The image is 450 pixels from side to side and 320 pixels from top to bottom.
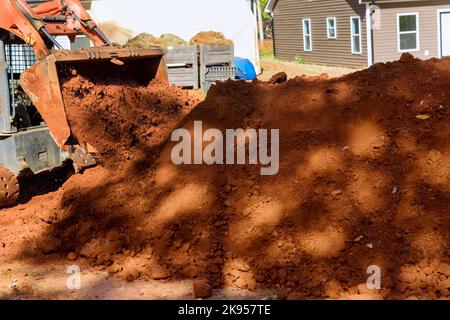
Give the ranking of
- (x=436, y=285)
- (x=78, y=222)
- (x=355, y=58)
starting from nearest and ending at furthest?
(x=436, y=285)
(x=78, y=222)
(x=355, y=58)

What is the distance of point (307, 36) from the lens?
108 feet

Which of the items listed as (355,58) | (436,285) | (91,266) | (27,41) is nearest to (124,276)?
(91,266)

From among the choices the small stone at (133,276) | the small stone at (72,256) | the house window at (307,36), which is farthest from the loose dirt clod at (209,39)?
the small stone at (133,276)

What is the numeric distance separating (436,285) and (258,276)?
1597mm

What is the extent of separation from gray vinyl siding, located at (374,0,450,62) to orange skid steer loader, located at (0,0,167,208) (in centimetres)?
1885

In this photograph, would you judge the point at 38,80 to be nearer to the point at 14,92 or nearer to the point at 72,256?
the point at 14,92

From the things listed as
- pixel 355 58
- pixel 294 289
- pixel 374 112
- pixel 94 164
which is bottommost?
pixel 294 289

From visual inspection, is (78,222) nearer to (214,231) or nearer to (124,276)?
(124,276)

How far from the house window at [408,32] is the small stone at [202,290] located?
74.4 ft

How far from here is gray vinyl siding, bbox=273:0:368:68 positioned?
90.7ft

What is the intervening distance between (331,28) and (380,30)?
4141 millimetres

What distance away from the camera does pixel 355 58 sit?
27.7 metres

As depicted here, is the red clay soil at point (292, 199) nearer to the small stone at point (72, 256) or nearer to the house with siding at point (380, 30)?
the small stone at point (72, 256)

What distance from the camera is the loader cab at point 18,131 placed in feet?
26.6
